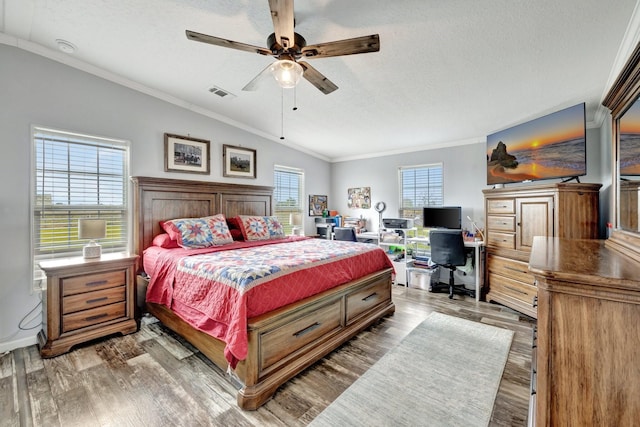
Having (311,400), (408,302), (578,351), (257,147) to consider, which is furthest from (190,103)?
(578,351)

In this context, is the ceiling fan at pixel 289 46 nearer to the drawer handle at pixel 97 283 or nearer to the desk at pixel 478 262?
the drawer handle at pixel 97 283

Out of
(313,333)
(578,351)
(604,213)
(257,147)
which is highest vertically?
(257,147)

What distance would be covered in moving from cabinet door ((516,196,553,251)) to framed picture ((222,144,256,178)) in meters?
3.87

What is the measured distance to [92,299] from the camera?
260cm

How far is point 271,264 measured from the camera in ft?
7.23

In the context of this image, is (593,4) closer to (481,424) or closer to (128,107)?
(481,424)

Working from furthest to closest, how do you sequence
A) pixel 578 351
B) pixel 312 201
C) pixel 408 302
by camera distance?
pixel 312 201, pixel 408 302, pixel 578 351

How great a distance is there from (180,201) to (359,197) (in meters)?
3.43

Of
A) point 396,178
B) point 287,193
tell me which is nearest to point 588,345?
point 396,178

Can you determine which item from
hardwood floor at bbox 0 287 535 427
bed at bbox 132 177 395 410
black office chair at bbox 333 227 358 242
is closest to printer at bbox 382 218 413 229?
black office chair at bbox 333 227 358 242

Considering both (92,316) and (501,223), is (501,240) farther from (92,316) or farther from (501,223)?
(92,316)

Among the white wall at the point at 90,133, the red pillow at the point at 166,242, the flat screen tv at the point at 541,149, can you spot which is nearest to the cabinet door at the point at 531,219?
the flat screen tv at the point at 541,149

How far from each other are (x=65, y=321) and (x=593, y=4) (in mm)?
4747

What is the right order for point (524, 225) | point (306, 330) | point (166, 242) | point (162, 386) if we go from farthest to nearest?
point (524, 225), point (166, 242), point (306, 330), point (162, 386)
